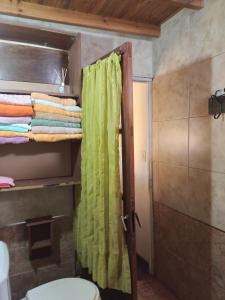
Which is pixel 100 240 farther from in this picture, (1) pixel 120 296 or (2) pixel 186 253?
(2) pixel 186 253

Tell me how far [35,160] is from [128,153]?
80 centimetres

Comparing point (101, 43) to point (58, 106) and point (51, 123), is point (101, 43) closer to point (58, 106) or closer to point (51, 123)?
point (58, 106)

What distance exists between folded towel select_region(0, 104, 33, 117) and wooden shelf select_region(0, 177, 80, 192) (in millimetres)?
456

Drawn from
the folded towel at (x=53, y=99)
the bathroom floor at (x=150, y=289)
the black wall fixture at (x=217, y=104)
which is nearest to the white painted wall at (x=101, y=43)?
the folded towel at (x=53, y=99)

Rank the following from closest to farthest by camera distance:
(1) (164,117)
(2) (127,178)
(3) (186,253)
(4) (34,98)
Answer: (2) (127,178) → (4) (34,98) → (3) (186,253) → (1) (164,117)

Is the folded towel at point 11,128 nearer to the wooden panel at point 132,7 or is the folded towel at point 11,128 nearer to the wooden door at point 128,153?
the wooden door at point 128,153

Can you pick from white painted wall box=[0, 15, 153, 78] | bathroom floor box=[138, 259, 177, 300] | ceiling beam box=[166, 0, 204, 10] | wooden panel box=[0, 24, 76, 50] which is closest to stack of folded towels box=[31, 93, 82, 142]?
white painted wall box=[0, 15, 153, 78]

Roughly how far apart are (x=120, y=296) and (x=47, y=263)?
24.2 inches

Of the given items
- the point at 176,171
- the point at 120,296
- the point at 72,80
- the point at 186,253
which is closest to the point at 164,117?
the point at 176,171

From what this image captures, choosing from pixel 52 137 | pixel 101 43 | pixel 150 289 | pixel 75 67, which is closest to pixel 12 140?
pixel 52 137

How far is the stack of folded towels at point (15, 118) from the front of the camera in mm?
1496

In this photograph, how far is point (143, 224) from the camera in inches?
102

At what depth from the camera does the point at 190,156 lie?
1.93 m

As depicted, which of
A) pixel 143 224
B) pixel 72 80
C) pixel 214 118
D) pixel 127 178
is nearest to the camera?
pixel 127 178
